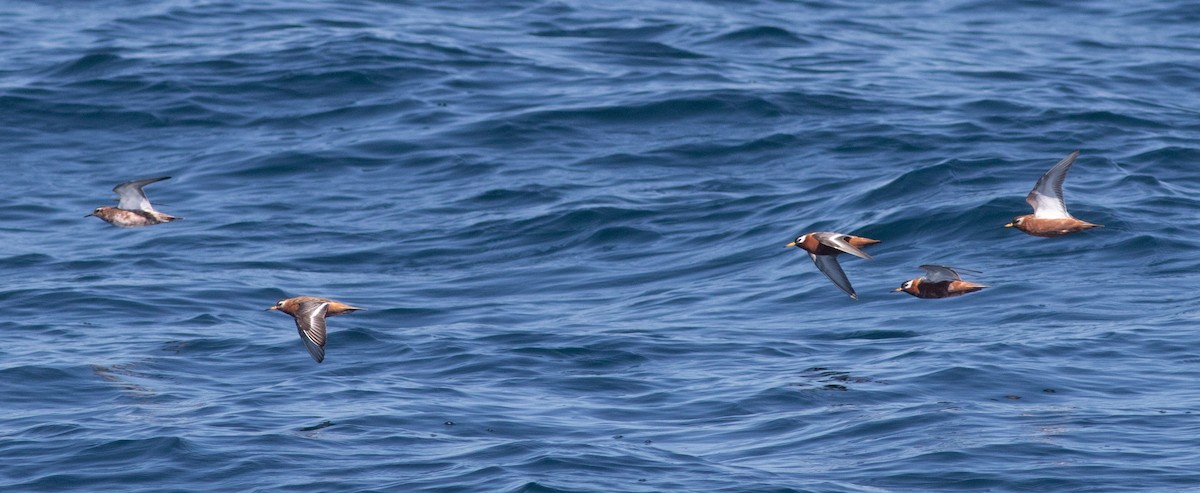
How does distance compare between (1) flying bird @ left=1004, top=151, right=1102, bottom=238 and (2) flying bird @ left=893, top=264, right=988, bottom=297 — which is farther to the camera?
(1) flying bird @ left=1004, top=151, right=1102, bottom=238

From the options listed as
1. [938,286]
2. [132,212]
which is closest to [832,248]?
[938,286]

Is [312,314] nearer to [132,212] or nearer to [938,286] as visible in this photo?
[132,212]

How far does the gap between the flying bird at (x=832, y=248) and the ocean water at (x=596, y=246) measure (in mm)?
844

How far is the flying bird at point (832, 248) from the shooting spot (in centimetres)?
1522

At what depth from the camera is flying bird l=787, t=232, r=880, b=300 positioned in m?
15.2

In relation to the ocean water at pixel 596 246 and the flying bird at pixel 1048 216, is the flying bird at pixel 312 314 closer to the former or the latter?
the ocean water at pixel 596 246

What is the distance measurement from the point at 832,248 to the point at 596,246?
5970 mm

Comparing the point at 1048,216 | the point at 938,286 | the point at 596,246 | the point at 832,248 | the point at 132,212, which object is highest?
the point at 1048,216

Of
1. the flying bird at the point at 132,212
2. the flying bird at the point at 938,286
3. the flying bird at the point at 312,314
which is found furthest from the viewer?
the flying bird at the point at 132,212

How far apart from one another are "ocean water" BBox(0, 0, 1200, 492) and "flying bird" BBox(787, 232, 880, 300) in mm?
844

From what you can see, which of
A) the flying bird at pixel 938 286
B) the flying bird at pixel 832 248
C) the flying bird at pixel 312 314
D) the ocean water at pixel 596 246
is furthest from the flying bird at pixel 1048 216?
the flying bird at pixel 312 314

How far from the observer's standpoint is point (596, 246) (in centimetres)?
2131

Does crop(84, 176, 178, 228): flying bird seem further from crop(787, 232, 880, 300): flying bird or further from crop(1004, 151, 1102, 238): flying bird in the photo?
crop(1004, 151, 1102, 238): flying bird

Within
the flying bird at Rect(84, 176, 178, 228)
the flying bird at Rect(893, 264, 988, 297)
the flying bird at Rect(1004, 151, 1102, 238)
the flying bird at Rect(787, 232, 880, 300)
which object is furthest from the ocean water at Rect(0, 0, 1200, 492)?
the flying bird at Rect(1004, 151, 1102, 238)
